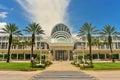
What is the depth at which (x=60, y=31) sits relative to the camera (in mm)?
113625

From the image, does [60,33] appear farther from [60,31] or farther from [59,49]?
[59,49]

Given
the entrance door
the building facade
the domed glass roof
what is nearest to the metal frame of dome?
the domed glass roof

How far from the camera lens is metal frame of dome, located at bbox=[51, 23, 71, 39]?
4433 inches

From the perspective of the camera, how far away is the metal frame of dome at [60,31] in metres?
113

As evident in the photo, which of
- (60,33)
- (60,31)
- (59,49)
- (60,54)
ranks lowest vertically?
(60,54)

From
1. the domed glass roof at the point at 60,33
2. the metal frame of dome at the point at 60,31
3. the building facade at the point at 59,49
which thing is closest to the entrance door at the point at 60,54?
the building facade at the point at 59,49

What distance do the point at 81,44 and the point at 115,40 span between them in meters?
21.4

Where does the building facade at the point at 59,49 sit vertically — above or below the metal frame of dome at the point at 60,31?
below

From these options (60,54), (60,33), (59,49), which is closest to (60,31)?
(60,33)

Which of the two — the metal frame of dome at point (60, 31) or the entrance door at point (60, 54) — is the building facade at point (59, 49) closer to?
the entrance door at point (60, 54)

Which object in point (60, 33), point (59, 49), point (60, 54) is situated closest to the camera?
point (59, 49)

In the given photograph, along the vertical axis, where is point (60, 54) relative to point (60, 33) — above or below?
below

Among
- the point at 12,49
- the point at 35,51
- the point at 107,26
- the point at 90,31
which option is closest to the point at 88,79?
the point at 90,31

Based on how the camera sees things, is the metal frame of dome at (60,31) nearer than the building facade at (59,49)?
No
